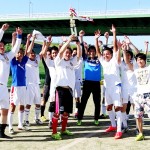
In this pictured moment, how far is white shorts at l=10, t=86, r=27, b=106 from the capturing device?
8.64 metres

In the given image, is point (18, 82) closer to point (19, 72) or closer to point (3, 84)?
point (19, 72)

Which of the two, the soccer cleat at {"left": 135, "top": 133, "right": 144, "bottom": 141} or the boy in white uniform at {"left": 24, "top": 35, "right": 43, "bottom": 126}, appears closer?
the soccer cleat at {"left": 135, "top": 133, "right": 144, "bottom": 141}

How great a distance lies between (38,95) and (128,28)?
48.7 metres

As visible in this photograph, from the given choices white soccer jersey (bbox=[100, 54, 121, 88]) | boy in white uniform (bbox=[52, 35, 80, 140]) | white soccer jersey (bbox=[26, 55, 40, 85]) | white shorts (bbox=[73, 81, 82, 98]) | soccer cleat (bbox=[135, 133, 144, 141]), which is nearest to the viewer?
soccer cleat (bbox=[135, 133, 144, 141])

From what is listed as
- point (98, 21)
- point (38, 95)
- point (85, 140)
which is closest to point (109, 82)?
point (85, 140)

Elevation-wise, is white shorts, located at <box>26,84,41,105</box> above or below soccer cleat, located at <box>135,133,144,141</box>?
above

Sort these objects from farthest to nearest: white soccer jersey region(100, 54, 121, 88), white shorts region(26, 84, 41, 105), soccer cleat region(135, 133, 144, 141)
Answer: white shorts region(26, 84, 41, 105) → white soccer jersey region(100, 54, 121, 88) → soccer cleat region(135, 133, 144, 141)

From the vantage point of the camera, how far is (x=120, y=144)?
7164 mm

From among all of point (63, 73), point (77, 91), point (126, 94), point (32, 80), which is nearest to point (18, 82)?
point (32, 80)

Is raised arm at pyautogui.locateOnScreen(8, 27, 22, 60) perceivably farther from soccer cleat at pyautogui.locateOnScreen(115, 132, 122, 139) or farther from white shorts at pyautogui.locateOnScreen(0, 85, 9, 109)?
soccer cleat at pyautogui.locateOnScreen(115, 132, 122, 139)

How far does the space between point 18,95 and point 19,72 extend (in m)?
0.58

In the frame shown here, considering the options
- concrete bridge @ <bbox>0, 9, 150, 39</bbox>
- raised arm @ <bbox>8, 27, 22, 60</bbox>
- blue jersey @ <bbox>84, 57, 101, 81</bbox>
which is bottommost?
blue jersey @ <bbox>84, 57, 101, 81</bbox>

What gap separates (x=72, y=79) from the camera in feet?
26.6

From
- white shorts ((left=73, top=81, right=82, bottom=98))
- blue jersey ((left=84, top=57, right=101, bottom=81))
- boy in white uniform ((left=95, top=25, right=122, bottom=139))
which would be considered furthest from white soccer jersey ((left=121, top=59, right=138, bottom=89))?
white shorts ((left=73, top=81, right=82, bottom=98))
